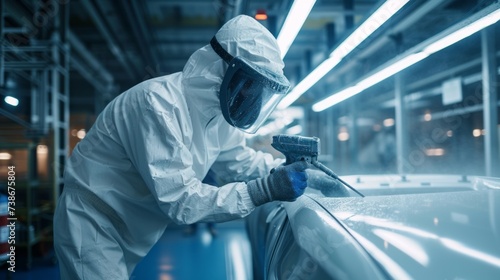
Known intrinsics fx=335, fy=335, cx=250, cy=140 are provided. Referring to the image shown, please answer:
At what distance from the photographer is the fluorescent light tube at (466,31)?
2.11 m

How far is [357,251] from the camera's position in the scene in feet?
2.75

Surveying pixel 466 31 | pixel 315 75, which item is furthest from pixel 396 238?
pixel 315 75

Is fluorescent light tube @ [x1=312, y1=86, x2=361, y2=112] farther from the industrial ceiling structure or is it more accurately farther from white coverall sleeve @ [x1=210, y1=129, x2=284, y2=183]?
white coverall sleeve @ [x1=210, y1=129, x2=284, y2=183]

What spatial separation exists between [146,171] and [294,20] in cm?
160

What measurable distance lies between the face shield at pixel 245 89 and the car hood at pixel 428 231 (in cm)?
60

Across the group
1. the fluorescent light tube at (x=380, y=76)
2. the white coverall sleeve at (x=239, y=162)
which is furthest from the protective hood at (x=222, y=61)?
the fluorescent light tube at (x=380, y=76)

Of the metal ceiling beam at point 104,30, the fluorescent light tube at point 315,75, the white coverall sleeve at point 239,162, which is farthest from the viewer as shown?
the metal ceiling beam at point 104,30

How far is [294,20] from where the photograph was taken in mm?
2383

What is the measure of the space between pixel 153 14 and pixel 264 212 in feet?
15.1

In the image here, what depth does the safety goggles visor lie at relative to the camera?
1473 millimetres

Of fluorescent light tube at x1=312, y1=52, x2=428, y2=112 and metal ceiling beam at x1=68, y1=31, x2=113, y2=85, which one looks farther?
metal ceiling beam at x1=68, y1=31, x2=113, y2=85

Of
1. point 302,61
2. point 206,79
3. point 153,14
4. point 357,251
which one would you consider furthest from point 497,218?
point 302,61

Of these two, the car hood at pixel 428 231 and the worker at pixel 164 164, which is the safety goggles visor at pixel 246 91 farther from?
the car hood at pixel 428 231

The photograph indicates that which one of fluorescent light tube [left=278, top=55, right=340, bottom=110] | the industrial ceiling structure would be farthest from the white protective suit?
fluorescent light tube [left=278, top=55, right=340, bottom=110]
